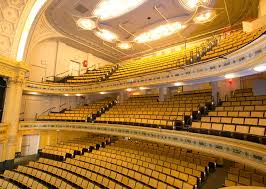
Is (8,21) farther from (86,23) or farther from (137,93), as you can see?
(137,93)

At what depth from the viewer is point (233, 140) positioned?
4309 millimetres

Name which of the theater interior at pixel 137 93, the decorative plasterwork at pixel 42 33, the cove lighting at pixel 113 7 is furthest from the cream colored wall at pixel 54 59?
the cove lighting at pixel 113 7

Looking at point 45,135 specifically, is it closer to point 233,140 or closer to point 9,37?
point 9,37

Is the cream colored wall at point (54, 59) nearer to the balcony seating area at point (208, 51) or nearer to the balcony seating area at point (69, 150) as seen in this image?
the balcony seating area at point (69, 150)

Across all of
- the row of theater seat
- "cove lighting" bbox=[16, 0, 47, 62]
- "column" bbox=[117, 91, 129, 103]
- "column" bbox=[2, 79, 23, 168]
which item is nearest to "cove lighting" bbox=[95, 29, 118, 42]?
"cove lighting" bbox=[16, 0, 47, 62]

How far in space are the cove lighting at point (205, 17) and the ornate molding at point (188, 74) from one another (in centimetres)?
348

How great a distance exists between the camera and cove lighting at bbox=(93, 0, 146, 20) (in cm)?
887

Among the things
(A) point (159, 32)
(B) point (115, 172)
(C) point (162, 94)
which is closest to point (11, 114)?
(B) point (115, 172)

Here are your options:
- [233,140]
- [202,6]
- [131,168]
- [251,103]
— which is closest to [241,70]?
[251,103]

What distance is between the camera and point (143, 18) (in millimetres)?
9953

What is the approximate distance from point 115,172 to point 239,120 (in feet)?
14.4

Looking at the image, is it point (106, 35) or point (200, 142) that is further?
point (106, 35)

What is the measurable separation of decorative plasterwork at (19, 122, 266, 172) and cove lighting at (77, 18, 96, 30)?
17.8 ft

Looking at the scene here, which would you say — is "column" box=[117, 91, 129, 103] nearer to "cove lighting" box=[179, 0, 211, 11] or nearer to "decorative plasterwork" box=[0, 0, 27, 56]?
"cove lighting" box=[179, 0, 211, 11]
